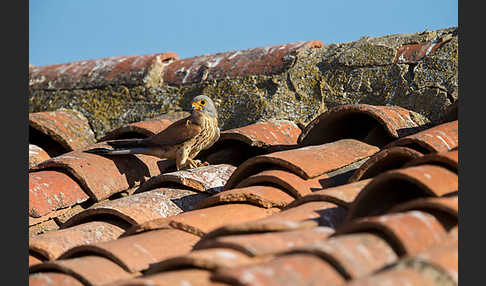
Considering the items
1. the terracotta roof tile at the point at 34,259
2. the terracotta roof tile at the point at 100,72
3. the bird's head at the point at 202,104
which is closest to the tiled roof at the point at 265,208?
the terracotta roof tile at the point at 34,259

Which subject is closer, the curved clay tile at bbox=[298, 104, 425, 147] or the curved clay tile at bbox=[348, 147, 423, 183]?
the curved clay tile at bbox=[348, 147, 423, 183]

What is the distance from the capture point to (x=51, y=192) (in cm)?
348

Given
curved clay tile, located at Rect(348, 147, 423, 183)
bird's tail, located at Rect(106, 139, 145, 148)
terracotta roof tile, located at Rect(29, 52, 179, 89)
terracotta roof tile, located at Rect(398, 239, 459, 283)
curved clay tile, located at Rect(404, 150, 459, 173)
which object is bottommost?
terracotta roof tile, located at Rect(398, 239, 459, 283)

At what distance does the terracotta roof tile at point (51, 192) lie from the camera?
133 inches

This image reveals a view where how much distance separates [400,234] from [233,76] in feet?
13.2

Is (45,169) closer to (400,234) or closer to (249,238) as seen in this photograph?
(249,238)

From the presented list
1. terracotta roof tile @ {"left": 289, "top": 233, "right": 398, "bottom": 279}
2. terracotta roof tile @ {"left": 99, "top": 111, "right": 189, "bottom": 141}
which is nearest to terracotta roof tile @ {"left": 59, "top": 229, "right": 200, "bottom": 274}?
terracotta roof tile @ {"left": 289, "top": 233, "right": 398, "bottom": 279}

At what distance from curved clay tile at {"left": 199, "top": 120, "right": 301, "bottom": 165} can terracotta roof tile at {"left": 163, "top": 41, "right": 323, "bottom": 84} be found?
0.84 meters

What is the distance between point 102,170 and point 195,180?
3.42 feet

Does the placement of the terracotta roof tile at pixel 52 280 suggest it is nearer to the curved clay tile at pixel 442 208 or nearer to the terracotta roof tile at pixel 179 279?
the terracotta roof tile at pixel 179 279

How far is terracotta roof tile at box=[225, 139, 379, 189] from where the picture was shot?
113 inches

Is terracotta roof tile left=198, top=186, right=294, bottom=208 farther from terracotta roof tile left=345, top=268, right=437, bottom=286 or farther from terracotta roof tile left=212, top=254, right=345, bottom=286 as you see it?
terracotta roof tile left=345, top=268, right=437, bottom=286

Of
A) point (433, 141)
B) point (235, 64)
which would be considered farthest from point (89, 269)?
point (235, 64)

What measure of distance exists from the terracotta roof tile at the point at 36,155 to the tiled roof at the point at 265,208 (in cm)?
2
